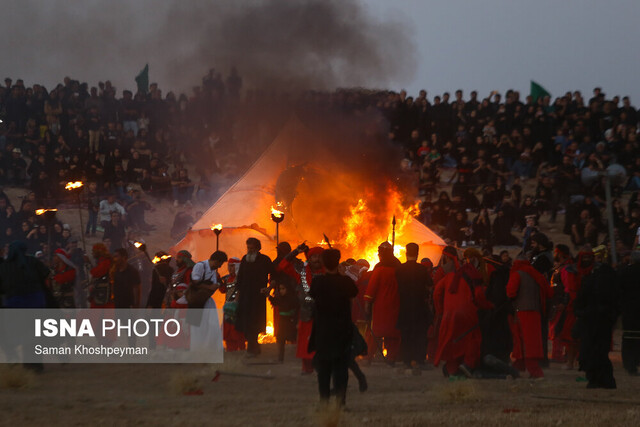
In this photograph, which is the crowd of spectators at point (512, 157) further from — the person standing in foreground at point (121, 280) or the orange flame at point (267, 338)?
the person standing in foreground at point (121, 280)

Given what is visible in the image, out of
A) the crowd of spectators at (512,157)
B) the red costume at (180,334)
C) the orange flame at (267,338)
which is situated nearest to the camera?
the red costume at (180,334)

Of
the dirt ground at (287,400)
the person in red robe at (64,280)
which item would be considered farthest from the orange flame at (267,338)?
the person in red robe at (64,280)

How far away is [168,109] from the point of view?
24.2m

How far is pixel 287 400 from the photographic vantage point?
30.1 feet

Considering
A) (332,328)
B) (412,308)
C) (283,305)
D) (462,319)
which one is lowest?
(332,328)

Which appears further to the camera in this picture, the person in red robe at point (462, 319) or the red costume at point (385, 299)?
the red costume at point (385, 299)

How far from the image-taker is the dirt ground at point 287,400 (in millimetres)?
7902

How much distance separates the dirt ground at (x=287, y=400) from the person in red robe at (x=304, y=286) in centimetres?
25

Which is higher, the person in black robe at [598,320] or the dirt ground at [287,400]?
the person in black robe at [598,320]

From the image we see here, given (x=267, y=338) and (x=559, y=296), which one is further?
(x=267, y=338)

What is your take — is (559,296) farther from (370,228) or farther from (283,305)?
(370,228)

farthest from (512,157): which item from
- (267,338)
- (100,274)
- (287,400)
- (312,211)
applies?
→ (287,400)

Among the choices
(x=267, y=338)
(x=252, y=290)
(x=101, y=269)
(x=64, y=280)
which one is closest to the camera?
(x=64, y=280)
